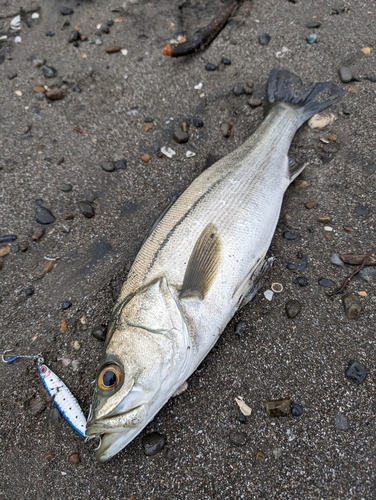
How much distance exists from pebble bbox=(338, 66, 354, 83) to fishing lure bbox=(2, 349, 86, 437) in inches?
163

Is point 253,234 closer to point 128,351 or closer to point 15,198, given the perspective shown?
point 128,351

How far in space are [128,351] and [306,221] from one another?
1989 mm

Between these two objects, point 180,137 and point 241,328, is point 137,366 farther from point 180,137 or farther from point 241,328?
point 180,137

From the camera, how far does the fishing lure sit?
2.52 m

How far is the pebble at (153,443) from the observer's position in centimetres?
246

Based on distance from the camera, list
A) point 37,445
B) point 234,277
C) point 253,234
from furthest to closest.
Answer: point 253,234, point 234,277, point 37,445

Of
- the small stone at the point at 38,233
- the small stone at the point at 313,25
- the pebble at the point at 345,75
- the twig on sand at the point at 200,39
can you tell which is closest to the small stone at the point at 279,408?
the small stone at the point at 38,233

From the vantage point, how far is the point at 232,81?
170 inches

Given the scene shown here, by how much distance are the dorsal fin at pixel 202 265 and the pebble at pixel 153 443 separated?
962 mm

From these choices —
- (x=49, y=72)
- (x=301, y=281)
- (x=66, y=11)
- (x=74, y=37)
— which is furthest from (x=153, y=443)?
(x=66, y=11)

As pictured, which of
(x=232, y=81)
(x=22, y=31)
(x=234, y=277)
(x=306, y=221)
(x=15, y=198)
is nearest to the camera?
(x=234, y=277)

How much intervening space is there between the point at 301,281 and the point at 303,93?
7.38 ft

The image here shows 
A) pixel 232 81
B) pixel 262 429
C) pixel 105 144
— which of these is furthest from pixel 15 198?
pixel 262 429

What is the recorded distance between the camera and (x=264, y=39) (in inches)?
178
